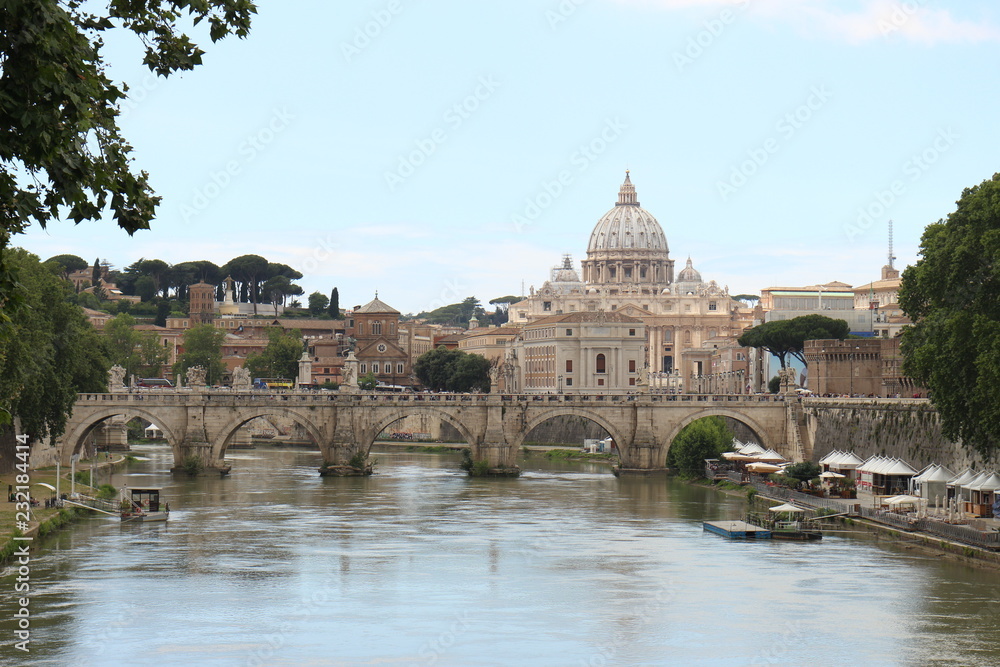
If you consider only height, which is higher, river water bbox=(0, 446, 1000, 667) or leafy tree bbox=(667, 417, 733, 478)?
leafy tree bbox=(667, 417, 733, 478)

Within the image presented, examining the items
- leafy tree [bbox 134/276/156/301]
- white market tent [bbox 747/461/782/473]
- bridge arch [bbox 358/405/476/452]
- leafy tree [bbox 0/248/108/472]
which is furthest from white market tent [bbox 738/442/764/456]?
leafy tree [bbox 134/276/156/301]

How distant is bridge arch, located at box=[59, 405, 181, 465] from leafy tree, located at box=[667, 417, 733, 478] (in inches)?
898

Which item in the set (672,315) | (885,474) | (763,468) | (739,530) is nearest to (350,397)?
(763,468)

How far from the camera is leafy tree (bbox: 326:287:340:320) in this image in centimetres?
16673

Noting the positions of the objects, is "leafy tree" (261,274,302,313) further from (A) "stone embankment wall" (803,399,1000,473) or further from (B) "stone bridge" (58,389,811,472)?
(A) "stone embankment wall" (803,399,1000,473)

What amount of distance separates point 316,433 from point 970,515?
32907mm

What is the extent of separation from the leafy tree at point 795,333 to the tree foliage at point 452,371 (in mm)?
34372

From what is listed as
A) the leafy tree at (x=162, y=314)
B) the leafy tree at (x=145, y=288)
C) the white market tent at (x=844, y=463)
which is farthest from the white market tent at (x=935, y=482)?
the leafy tree at (x=145, y=288)

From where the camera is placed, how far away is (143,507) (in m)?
48.2

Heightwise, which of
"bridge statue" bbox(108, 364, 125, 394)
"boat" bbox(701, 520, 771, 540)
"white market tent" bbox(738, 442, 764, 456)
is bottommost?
"boat" bbox(701, 520, 771, 540)

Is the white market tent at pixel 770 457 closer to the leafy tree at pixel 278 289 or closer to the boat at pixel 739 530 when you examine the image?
the boat at pixel 739 530

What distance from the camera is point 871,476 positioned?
52312mm

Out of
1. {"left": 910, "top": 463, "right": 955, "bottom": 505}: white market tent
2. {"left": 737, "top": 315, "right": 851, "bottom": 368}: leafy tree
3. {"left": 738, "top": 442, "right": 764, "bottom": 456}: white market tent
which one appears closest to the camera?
{"left": 910, "top": 463, "right": 955, "bottom": 505}: white market tent

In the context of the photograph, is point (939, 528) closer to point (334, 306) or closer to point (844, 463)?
point (844, 463)
